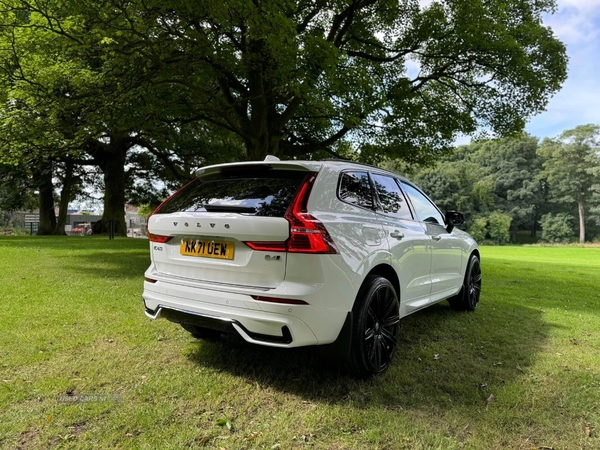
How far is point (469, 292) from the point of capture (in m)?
5.79

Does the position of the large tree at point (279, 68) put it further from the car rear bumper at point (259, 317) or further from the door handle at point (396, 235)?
the car rear bumper at point (259, 317)

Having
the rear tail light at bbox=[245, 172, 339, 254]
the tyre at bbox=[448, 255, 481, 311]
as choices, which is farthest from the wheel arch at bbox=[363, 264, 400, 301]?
the tyre at bbox=[448, 255, 481, 311]

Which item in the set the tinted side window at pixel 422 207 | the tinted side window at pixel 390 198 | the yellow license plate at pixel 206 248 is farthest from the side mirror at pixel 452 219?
the yellow license plate at pixel 206 248

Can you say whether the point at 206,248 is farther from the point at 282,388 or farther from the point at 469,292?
the point at 469,292

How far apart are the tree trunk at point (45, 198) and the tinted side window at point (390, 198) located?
2418 cm

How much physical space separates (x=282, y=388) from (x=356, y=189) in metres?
1.76

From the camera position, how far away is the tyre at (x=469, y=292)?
5.75 m

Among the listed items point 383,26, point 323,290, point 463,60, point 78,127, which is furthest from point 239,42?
point 323,290

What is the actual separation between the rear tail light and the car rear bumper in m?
0.38

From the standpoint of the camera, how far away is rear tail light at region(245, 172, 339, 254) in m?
2.85

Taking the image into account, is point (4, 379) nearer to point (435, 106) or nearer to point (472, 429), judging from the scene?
point (472, 429)

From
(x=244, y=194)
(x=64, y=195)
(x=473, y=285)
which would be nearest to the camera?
(x=244, y=194)

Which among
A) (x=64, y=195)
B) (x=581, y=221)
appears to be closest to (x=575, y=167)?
(x=581, y=221)

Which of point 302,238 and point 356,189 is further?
point 356,189
